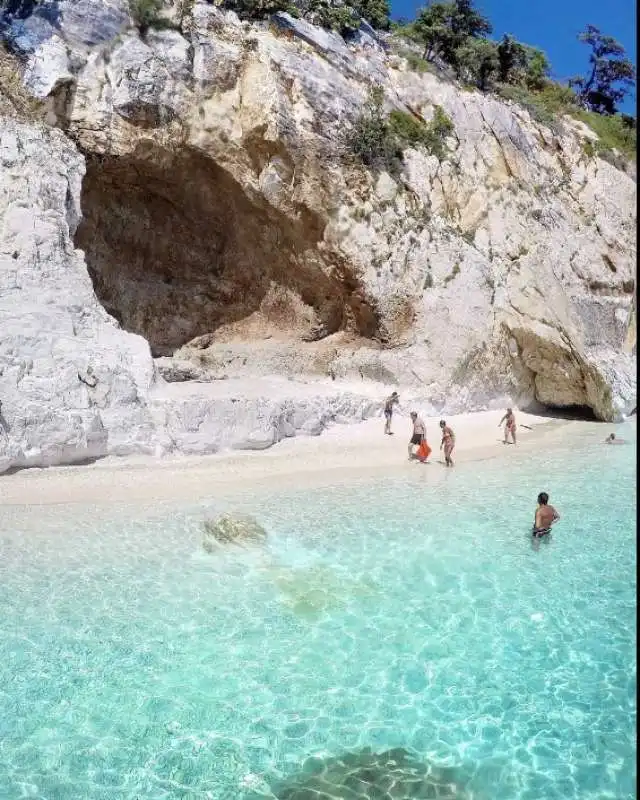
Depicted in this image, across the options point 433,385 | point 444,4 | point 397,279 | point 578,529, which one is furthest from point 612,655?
point 444,4

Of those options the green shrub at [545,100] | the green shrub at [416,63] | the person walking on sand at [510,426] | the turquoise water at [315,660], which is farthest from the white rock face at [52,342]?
the green shrub at [545,100]

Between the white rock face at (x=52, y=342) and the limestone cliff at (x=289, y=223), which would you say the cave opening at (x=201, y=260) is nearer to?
the limestone cliff at (x=289, y=223)

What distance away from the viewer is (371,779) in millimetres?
5016

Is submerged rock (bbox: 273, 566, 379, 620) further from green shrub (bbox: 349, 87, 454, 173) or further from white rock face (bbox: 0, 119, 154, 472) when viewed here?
green shrub (bbox: 349, 87, 454, 173)

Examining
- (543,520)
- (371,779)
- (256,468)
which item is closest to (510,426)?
(256,468)

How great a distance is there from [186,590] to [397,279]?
15.5 m

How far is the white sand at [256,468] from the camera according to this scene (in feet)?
38.4

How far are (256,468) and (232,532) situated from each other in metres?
4.43

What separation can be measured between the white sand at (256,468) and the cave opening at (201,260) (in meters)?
5.62

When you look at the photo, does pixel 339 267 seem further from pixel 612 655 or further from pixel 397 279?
pixel 612 655

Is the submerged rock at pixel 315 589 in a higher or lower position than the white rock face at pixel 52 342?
lower

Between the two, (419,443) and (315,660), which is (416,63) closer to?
(419,443)

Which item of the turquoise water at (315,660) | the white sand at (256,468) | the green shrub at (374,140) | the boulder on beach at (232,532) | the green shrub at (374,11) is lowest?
the turquoise water at (315,660)

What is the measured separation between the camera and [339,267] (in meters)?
21.6
